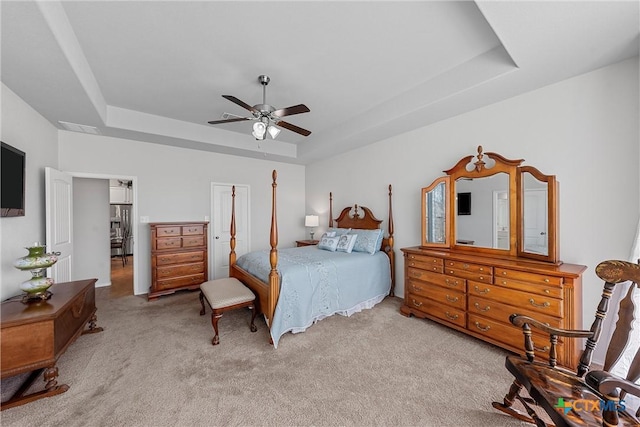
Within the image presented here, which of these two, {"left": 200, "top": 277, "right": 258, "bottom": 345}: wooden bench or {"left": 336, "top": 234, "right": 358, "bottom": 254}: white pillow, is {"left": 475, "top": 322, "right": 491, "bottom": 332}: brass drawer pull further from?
{"left": 200, "top": 277, "right": 258, "bottom": 345}: wooden bench

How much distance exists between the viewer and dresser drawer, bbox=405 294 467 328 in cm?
274

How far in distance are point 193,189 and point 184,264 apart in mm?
1481

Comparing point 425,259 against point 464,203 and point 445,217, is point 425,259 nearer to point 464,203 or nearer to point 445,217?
point 445,217

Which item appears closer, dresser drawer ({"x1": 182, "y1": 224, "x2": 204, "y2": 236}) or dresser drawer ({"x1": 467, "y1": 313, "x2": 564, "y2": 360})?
dresser drawer ({"x1": 467, "y1": 313, "x2": 564, "y2": 360})

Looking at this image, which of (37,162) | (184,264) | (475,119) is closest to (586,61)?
(475,119)

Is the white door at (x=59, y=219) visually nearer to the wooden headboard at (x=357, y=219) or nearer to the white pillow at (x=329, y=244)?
the white pillow at (x=329, y=244)

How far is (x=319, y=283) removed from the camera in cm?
308

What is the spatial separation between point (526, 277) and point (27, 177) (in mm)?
5356

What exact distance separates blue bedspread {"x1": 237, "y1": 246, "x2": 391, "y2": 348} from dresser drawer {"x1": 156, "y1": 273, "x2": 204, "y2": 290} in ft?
3.68

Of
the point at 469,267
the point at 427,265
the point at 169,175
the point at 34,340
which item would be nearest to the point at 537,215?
the point at 469,267

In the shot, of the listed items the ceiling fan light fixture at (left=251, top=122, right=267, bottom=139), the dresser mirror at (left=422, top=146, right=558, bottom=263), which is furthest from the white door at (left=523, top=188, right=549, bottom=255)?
the ceiling fan light fixture at (left=251, top=122, right=267, bottom=139)

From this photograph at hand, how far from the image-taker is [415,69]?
2.74m

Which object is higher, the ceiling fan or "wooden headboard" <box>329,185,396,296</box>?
the ceiling fan

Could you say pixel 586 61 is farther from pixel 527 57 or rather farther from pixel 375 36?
pixel 375 36
